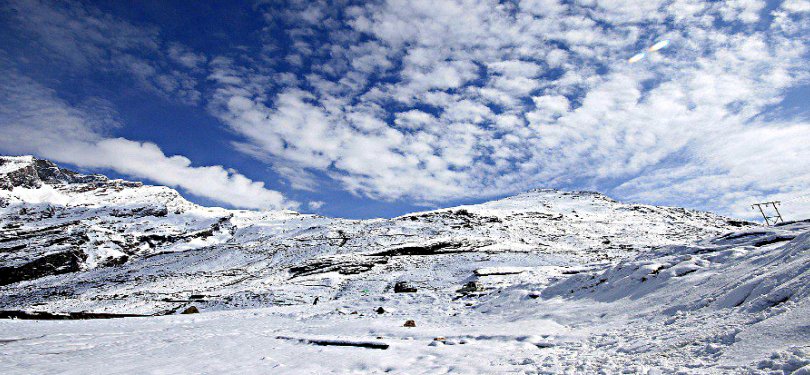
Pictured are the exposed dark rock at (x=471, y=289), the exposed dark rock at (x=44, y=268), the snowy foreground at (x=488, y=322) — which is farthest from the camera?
the exposed dark rock at (x=44, y=268)

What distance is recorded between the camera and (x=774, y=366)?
3.69 m

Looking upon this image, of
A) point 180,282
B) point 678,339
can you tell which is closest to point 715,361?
point 678,339

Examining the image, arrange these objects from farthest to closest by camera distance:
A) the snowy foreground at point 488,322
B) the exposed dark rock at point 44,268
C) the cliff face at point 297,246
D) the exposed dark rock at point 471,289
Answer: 1. the exposed dark rock at point 44,268
2. the cliff face at point 297,246
3. the exposed dark rock at point 471,289
4. the snowy foreground at point 488,322

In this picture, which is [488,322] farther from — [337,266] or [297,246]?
[297,246]

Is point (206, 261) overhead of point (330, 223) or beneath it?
beneath

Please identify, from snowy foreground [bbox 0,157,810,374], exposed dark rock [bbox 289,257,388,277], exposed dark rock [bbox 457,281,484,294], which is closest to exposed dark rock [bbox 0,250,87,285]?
snowy foreground [bbox 0,157,810,374]

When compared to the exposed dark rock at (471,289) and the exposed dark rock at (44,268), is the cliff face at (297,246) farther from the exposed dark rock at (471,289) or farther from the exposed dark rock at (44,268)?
the exposed dark rock at (471,289)

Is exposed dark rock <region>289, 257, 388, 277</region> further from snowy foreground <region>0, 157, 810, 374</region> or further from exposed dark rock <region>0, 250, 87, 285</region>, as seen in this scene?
exposed dark rock <region>0, 250, 87, 285</region>

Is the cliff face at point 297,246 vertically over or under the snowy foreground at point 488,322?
over

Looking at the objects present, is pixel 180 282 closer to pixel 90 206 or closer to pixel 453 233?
pixel 453 233

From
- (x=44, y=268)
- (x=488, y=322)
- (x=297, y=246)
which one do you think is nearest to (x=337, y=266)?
(x=297, y=246)

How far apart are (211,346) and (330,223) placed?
77484 mm

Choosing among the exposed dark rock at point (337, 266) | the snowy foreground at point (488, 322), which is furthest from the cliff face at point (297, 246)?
the snowy foreground at point (488, 322)

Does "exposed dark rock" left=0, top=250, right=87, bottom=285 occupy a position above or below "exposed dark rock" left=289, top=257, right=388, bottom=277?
above
